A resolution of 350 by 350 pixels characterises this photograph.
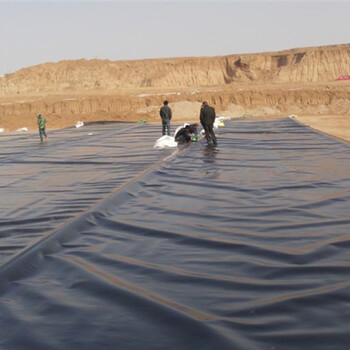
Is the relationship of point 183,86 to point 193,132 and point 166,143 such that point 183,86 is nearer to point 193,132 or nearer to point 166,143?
point 193,132

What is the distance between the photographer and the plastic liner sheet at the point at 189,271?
404cm

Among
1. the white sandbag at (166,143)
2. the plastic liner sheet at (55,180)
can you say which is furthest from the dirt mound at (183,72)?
the plastic liner sheet at (55,180)

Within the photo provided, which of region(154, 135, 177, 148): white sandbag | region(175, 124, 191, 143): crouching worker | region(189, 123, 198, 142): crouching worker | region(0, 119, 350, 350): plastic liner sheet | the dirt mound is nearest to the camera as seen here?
region(0, 119, 350, 350): plastic liner sheet

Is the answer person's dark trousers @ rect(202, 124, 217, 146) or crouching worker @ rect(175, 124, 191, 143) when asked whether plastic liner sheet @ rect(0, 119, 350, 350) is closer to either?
person's dark trousers @ rect(202, 124, 217, 146)

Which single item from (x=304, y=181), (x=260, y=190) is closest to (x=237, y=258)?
(x=260, y=190)

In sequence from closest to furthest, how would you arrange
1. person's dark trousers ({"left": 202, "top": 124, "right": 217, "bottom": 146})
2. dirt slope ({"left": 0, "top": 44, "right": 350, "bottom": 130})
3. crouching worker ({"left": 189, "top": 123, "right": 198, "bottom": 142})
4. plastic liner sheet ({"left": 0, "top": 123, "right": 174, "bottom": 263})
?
plastic liner sheet ({"left": 0, "top": 123, "right": 174, "bottom": 263}) → person's dark trousers ({"left": 202, "top": 124, "right": 217, "bottom": 146}) → crouching worker ({"left": 189, "top": 123, "right": 198, "bottom": 142}) → dirt slope ({"left": 0, "top": 44, "right": 350, "bottom": 130})

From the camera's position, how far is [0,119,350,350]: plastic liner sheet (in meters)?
4.04

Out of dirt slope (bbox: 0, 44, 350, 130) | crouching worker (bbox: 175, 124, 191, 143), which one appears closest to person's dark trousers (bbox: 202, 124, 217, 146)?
crouching worker (bbox: 175, 124, 191, 143)

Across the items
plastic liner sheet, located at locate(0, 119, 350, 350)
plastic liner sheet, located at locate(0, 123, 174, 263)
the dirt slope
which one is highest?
the dirt slope

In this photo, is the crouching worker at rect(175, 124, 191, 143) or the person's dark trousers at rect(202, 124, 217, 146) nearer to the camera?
the person's dark trousers at rect(202, 124, 217, 146)

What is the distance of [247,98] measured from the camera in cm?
5278

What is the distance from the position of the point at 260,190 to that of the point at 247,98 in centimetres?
4404

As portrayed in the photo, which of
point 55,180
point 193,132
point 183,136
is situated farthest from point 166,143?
point 55,180

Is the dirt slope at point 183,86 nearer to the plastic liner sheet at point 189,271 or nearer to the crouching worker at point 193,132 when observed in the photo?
the crouching worker at point 193,132
